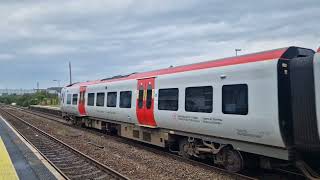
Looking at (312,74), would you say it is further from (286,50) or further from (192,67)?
(192,67)

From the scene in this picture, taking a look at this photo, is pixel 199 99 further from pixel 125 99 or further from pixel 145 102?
pixel 125 99

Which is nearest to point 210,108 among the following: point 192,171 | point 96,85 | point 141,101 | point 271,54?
point 192,171

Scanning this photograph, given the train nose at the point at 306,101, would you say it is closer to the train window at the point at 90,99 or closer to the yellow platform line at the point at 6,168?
the yellow platform line at the point at 6,168

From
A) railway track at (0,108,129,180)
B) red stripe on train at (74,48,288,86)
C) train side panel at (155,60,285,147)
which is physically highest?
red stripe on train at (74,48,288,86)

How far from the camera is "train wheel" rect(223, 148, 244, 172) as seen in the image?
11016 millimetres

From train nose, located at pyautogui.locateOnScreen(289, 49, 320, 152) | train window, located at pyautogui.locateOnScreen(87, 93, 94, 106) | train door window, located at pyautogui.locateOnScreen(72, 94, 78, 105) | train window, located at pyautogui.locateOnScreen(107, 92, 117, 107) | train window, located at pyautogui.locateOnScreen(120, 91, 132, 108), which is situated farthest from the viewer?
train door window, located at pyautogui.locateOnScreen(72, 94, 78, 105)

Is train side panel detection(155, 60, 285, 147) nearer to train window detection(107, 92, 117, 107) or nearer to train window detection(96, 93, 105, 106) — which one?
train window detection(107, 92, 117, 107)

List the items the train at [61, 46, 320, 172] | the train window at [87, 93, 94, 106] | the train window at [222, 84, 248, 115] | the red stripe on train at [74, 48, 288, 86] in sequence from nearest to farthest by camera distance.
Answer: the train at [61, 46, 320, 172] < the red stripe on train at [74, 48, 288, 86] < the train window at [222, 84, 248, 115] < the train window at [87, 93, 94, 106]

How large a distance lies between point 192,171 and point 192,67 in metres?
3.31

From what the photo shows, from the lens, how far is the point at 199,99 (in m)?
12.4

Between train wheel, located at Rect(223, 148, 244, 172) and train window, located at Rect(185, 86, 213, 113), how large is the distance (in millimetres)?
1248

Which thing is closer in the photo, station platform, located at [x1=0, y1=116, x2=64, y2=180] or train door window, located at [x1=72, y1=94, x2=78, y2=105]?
station platform, located at [x1=0, y1=116, x2=64, y2=180]

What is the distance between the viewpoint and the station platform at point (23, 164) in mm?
10984

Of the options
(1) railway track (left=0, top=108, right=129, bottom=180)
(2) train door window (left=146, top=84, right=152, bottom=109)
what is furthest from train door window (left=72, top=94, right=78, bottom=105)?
(2) train door window (left=146, top=84, right=152, bottom=109)
